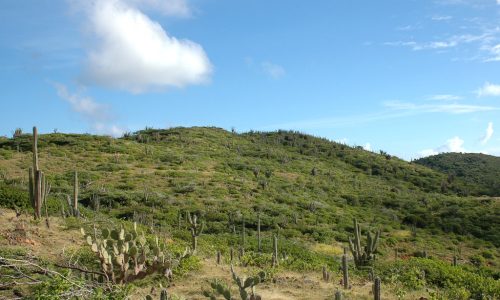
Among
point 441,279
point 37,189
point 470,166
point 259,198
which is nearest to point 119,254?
point 37,189

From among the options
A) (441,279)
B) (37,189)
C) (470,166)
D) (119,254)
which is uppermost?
(470,166)

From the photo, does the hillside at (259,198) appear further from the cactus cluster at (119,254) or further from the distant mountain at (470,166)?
the distant mountain at (470,166)

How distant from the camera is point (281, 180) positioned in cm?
4853

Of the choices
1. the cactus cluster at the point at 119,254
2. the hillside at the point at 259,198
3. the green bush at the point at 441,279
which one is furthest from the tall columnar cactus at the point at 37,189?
the green bush at the point at 441,279

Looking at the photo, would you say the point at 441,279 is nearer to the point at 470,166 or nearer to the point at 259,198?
the point at 259,198

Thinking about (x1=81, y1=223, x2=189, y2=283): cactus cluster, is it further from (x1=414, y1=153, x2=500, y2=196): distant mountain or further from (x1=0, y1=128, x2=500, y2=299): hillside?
(x1=414, y1=153, x2=500, y2=196): distant mountain

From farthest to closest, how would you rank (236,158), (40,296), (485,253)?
(236,158), (485,253), (40,296)

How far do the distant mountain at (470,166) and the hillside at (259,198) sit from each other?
18137 millimetres

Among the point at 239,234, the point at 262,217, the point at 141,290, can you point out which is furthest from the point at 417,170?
the point at 141,290

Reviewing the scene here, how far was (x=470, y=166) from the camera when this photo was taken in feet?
313

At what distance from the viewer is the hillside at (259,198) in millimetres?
24109

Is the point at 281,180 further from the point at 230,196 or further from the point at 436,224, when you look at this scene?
the point at 436,224

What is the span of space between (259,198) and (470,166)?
73.8 m

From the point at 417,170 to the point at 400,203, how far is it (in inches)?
1028
